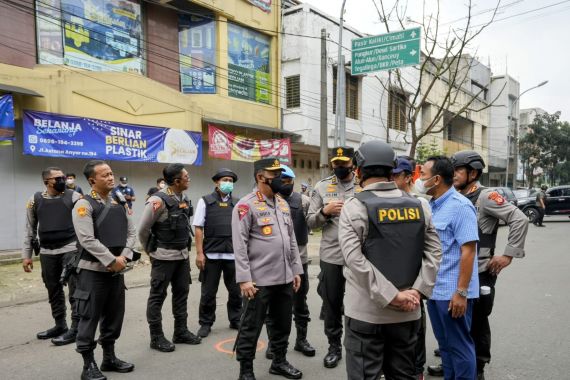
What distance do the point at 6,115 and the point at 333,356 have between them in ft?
26.6

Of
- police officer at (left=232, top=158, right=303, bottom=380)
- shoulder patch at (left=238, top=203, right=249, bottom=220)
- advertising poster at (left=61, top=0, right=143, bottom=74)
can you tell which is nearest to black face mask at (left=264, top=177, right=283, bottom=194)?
police officer at (left=232, top=158, right=303, bottom=380)

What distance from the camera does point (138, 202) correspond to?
37.4 ft

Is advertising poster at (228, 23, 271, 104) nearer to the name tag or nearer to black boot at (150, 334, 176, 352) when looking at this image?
black boot at (150, 334, 176, 352)

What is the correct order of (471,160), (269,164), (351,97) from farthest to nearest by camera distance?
(351,97), (269,164), (471,160)

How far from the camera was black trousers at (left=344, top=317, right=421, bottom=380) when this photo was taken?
2.44 metres

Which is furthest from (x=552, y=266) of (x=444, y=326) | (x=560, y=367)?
(x=444, y=326)

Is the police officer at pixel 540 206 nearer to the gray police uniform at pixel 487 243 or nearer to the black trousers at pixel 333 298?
the gray police uniform at pixel 487 243

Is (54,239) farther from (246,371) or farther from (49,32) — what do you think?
(49,32)

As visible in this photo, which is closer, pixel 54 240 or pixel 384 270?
pixel 384 270

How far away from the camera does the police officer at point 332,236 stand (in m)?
3.97

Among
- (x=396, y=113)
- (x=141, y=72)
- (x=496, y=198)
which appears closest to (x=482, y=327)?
(x=496, y=198)

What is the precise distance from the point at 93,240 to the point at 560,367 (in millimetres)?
4348

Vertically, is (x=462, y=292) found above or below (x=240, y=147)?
below

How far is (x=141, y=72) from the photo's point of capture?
38.9ft
